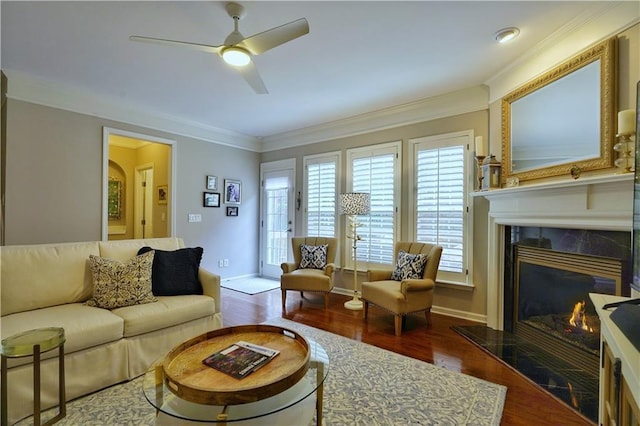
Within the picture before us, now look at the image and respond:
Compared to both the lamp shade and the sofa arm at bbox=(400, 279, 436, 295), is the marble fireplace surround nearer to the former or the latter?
the sofa arm at bbox=(400, 279, 436, 295)

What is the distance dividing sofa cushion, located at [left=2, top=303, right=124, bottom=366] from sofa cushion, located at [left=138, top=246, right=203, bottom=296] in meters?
0.47

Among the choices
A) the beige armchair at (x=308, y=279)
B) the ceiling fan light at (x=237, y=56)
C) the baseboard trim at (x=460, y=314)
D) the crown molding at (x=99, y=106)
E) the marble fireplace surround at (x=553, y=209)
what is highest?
the crown molding at (x=99, y=106)

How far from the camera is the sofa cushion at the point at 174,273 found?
8.57 ft

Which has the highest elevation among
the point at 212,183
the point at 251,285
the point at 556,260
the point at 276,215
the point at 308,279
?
the point at 212,183

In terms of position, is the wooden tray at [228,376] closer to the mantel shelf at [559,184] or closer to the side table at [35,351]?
the side table at [35,351]

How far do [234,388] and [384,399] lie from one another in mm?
1114

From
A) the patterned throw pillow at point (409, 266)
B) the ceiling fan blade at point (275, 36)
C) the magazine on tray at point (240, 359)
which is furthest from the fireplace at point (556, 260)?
the ceiling fan blade at point (275, 36)

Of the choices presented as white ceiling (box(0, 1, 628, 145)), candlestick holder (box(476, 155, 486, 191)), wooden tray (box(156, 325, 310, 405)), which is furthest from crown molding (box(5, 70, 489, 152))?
wooden tray (box(156, 325, 310, 405))

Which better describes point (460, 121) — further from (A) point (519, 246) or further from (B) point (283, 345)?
(B) point (283, 345)

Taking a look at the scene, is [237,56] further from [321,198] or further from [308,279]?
[321,198]

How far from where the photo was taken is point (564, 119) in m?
2.39

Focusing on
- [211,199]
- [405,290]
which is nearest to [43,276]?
[211,199]

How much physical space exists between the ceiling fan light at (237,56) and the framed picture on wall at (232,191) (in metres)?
3.31

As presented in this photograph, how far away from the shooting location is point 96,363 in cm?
199
